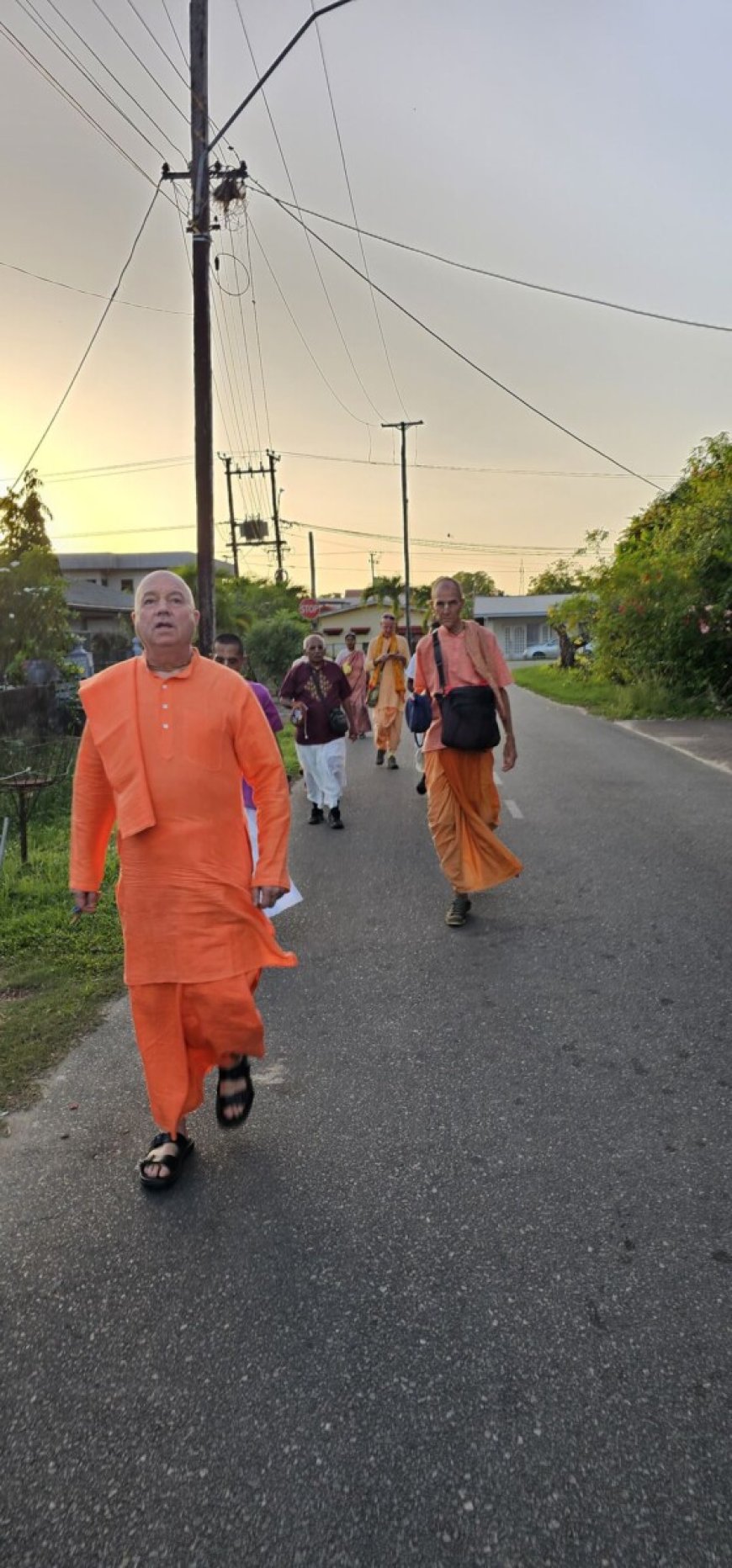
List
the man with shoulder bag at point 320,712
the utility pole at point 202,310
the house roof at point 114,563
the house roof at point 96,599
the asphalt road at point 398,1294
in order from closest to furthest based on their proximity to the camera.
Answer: the asphalt road at point 398,1294 < the man with shoulder bag at point 320,712 < the utility pole at point 202,310 < the house roof at point 96,599 < the house roof at point 114,563

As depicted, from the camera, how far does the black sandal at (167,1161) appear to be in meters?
3.21

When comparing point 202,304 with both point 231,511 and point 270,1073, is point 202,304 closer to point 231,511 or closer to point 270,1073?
point 270,1073

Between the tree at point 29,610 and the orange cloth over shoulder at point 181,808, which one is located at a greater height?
the tree at point 29,610

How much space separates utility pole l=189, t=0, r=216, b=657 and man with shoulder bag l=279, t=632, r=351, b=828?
2.33 m

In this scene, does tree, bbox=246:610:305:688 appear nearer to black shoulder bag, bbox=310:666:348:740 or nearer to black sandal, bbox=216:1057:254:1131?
black shoulder bag, bbox=310:666:348:740

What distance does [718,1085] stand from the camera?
3.76m

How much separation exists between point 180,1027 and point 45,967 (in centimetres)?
258

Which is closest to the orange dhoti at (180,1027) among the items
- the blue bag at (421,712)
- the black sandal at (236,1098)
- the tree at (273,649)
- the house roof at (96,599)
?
the black sandal at (236,1098)

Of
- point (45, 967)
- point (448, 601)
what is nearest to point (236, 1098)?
point (45, 967)

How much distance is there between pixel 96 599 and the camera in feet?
135

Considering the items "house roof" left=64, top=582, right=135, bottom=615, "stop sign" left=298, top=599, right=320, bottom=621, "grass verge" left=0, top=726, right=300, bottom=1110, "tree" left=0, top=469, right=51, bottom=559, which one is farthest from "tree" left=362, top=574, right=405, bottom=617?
"grass verge" left=0, top=726, right=300, bottom=1110

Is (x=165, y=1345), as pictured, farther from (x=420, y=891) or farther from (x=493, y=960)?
(x=420, y=891)

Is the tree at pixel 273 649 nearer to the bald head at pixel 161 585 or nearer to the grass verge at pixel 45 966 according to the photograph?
the grass verge at pixel 45 966

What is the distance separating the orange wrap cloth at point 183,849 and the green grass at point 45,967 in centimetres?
112
